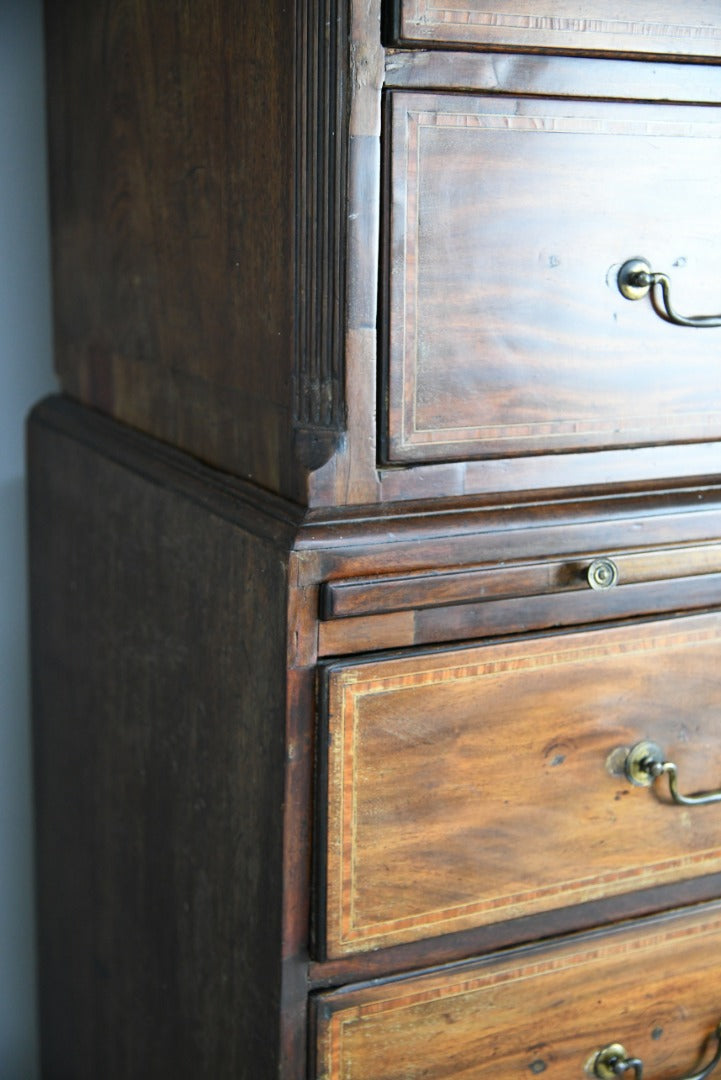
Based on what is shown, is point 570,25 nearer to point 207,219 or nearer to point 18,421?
point 207,219

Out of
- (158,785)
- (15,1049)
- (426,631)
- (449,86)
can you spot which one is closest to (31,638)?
(158,785)

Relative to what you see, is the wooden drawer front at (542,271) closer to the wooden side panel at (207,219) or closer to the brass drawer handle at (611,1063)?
the wooden side panel at (207,219)

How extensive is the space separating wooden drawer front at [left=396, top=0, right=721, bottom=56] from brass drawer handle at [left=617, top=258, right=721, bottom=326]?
123mm

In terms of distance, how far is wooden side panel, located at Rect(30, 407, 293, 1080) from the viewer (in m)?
0.82

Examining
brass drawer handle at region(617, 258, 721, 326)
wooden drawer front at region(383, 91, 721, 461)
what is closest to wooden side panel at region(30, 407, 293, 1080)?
wooden drawer front at region(383, 91, 721, 461)

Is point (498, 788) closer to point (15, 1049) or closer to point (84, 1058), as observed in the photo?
point (84, 1058)

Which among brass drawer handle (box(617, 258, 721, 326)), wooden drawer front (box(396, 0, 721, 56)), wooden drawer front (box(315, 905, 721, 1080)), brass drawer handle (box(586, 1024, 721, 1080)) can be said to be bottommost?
brass drawer handle (box(586, 1024, 721, 1080))

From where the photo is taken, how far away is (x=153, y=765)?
972 millimetres

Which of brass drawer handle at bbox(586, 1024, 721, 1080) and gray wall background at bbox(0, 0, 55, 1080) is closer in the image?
brass drawer handle at bbox(586, 1024, 721, 1080)

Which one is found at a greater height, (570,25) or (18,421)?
(570,25)

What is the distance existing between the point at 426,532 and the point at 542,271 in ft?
0.55

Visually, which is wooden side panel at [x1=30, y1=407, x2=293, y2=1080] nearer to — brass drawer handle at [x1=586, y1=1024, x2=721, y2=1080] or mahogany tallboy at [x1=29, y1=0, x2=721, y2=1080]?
mahogany tallboy at [x1=29, y1=0, x2=721, y2=1080]

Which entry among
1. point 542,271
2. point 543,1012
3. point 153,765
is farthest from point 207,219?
point 543,1012

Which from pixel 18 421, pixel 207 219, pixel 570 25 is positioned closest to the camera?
pixel 570 25
